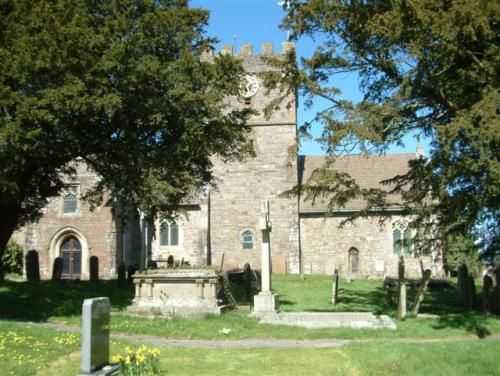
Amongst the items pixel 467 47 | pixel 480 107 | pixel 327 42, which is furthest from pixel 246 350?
pixel 467 47

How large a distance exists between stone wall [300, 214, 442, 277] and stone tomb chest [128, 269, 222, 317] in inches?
711

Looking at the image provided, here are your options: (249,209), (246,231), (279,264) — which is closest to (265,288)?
(279,264)

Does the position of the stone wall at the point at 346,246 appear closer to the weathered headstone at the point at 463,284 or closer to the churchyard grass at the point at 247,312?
the churchyard grass at the point at 247,312

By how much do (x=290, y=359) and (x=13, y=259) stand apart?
89.0 ft

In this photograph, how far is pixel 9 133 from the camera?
45.8 feet

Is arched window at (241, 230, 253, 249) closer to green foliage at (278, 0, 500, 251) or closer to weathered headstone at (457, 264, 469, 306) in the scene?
weathered headstone at (457, 264, 469, 306)

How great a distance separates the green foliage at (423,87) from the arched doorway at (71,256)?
22.4 m

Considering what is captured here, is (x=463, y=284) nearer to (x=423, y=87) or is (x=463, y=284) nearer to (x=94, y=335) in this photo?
(x=423, y=87)

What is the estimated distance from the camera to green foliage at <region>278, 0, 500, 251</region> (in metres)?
11.1

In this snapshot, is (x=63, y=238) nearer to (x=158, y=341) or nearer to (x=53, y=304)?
(x=53, y=304)

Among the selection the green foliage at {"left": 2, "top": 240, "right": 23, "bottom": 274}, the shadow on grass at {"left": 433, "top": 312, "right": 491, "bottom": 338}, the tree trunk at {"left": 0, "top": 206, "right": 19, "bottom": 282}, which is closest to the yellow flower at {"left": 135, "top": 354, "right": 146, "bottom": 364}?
the shadow on grass at {"left": 433, "top": 312, "right": 491, "bottom": 338}

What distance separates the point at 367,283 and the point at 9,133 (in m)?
A: 18.5

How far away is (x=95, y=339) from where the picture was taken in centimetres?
789

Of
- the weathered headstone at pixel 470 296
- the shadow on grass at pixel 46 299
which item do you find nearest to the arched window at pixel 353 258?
the weathered headstone at pixel 470 296
